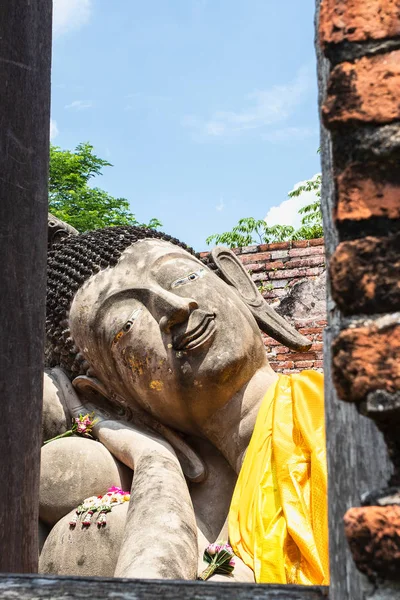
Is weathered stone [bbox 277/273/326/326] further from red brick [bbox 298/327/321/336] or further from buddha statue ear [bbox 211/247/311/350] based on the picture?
buddha statue ear [bbox 211/247/311/350]

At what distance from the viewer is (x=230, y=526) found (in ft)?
9.48

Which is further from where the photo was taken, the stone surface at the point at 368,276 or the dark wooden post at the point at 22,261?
the dark wooden post at the point at 22,261

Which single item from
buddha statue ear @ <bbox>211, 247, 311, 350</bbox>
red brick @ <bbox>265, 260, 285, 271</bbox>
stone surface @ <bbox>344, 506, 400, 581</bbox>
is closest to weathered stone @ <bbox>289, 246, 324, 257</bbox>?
red brick @ <bbox>265, 260, 285, 271</bbox>

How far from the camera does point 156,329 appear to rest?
3150 millimetres

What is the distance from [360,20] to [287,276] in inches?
233

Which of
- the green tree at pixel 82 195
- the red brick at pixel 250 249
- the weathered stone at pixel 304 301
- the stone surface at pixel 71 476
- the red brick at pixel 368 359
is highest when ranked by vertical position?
the green tree at pixel 82 195

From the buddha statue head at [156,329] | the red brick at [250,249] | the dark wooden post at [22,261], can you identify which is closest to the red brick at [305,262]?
the red brick at [250,249]

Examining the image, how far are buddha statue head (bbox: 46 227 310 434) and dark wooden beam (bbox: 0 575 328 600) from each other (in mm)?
1939

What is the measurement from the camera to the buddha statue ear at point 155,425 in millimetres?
3248

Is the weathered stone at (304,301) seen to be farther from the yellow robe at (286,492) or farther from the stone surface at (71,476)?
the stone surface at (71,476)

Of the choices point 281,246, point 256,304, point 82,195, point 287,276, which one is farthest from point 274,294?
point 82,195

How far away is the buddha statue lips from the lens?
309cm

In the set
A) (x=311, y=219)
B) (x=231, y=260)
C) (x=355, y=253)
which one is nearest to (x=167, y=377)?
(x=231, y=260)

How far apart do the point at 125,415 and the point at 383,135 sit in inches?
106
